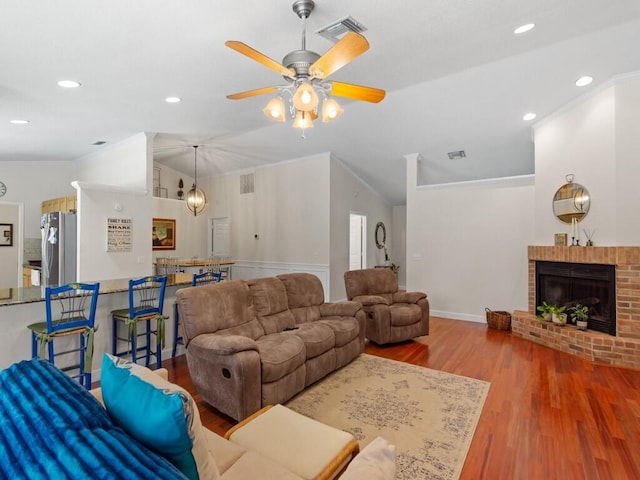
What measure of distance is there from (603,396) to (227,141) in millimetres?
6254

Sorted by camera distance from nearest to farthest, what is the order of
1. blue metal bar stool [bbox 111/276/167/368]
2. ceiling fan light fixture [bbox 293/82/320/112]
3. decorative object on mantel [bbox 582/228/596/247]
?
ceiling fan light fixture [bbox 293/82/320/112], blue metal bar stool [bbox 111/276/167/368], decorative object on mantel [bbox 582/228/596/247]

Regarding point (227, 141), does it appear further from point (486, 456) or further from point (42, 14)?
point (486, 456)

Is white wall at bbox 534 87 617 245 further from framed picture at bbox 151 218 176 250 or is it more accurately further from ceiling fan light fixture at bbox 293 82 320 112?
framed picture at bbox 151 218 176 250

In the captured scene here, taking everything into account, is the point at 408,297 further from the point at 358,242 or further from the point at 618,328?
the point at 358,242

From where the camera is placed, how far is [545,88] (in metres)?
4.15

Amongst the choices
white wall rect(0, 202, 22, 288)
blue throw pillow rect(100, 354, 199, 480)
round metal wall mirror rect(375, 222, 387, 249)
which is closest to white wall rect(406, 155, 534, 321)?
round metal wall mirror rect(375, 222, 387, 249)

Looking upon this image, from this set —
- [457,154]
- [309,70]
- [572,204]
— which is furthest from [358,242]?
[309,70]

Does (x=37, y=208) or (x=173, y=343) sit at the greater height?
(x=37, y=208)

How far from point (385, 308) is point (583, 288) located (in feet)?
8.35

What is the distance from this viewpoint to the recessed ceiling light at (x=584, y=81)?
387cm

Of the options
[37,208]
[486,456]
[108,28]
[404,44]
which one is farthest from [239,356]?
[37,208]

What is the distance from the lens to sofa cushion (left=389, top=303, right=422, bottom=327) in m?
4.32

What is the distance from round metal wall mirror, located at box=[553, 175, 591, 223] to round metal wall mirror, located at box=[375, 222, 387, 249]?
4562mm

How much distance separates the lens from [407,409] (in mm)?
2789
